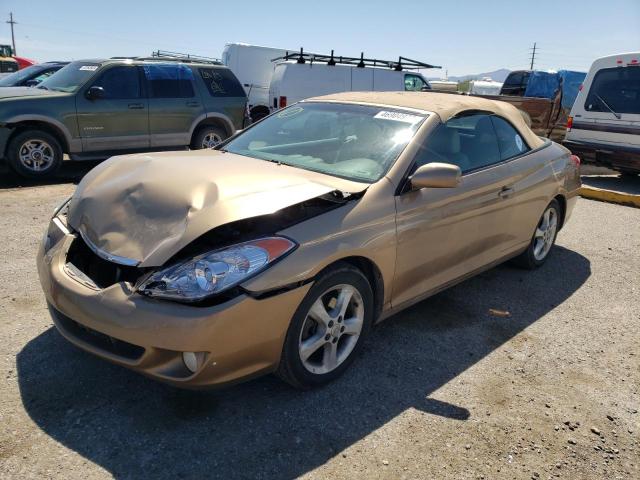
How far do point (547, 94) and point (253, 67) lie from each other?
32.1 feet

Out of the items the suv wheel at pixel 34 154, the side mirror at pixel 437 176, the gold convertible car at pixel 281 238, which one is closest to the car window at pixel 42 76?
the suv wheel at pixel 34 154

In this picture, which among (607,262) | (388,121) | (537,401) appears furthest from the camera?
(607,262)

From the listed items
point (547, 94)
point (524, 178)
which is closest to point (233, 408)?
point (524, 178)

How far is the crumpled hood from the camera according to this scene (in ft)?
8.58

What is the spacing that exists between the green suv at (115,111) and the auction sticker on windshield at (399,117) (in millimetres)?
6040

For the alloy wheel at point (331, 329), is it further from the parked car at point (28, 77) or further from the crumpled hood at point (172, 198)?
the parked car at point (28, 77)

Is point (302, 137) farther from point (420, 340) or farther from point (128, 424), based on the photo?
point (128, 424)

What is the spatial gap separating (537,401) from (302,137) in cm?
238

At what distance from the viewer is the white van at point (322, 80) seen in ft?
42.4

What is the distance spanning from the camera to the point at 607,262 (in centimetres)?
555

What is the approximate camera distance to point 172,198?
2.83 m

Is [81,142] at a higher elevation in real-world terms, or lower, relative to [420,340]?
higher

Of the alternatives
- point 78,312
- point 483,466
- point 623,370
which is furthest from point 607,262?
point 78,312

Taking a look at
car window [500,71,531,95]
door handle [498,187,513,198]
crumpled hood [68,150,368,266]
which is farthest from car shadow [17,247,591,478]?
car window [500,71,531,95]
